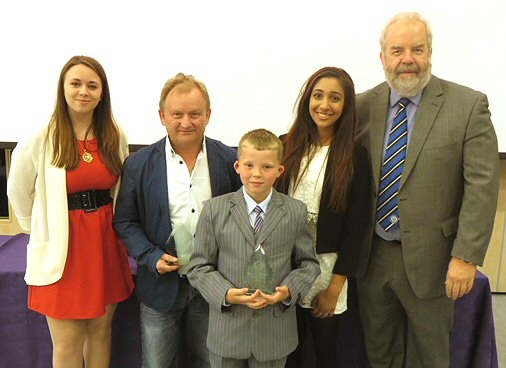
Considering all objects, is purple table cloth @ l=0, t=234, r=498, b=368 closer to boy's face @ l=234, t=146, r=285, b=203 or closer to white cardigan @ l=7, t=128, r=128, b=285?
white cardigan @ l=7, t=128, r=128, b=285

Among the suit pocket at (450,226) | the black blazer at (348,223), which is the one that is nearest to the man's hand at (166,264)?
the black blazer at (348,223)

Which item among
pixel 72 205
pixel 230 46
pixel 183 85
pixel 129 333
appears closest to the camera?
pixel 183 85

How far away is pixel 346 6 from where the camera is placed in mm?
2816

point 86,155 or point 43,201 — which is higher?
point 86,155

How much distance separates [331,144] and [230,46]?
5.04 ft

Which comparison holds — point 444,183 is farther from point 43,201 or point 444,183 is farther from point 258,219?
point 43,201

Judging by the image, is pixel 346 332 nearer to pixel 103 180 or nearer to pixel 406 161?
pixel 406 161

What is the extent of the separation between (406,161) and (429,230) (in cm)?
27

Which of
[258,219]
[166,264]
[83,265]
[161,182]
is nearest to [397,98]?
[258,219]

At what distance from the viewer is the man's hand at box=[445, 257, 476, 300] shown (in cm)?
156

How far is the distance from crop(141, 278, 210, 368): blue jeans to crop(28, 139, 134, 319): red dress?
199 mm

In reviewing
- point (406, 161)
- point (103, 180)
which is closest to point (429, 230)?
point (406, 161)

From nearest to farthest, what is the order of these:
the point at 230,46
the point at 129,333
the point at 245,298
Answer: the point at 245,298
the point at 129,333
the point at 230,46

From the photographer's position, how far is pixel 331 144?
161 cm
